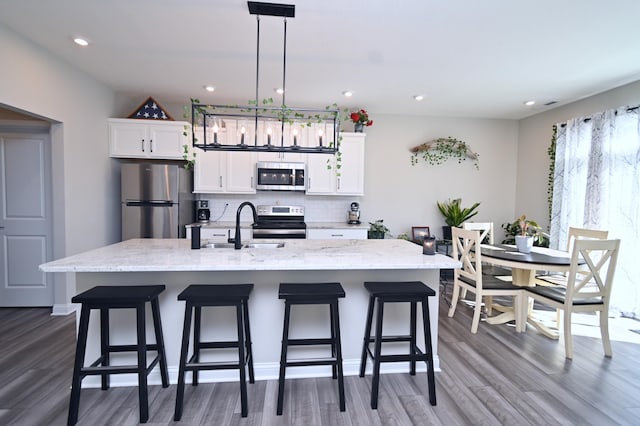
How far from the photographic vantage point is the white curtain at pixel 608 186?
341cm

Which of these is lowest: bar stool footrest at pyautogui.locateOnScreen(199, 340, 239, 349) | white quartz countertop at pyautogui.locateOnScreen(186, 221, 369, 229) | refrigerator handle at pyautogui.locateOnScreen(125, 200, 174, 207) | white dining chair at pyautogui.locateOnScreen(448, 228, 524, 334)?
bar stool footrest at pyautogui.locateOnScreen(199, 340, 239, 349)

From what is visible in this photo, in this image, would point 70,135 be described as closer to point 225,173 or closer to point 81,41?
point 81,41

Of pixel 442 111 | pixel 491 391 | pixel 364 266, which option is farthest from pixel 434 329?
pixel 442 111

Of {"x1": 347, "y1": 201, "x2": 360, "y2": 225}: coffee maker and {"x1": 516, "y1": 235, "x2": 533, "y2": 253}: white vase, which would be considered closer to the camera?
{"x1": 516, "y1": 235, "x2": 533, "y2": 253}: white vase

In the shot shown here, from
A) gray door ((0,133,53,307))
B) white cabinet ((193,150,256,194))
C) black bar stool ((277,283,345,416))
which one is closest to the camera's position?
black bar stool ((277,283,345,416))

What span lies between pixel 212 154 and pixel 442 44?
10.6 feet

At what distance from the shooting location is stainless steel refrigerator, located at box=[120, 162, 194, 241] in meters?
3.96

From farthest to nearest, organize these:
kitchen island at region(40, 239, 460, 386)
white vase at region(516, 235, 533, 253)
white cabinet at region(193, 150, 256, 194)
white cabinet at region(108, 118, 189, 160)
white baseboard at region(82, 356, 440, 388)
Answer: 1. white cabinet at region(193, 150, 256, 194)
2. white cabinet at region(108, 118, 189, 160)
3. white vase at region(516, 235, 533, 253)
4. white baseboard at region(82, 356, 440, 388)
5. kitchen island at region(40, 239, 460, 386)

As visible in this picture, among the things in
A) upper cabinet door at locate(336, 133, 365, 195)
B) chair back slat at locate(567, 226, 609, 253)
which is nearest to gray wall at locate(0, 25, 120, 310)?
upper cabinet door at locate(336, 133, 365, 195)

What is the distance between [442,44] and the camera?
2711mm

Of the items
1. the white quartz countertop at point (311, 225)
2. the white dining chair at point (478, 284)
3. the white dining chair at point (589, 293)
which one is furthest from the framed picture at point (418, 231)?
the white dining chair at point (589, 293)

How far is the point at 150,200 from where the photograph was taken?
13.1 ft

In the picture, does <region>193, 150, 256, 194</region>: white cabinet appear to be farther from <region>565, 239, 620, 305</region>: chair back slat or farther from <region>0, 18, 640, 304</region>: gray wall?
<region>565, 239, 620, 305</region>: chair back slat

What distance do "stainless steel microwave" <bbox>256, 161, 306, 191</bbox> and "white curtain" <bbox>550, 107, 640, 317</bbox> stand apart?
3666 mm
